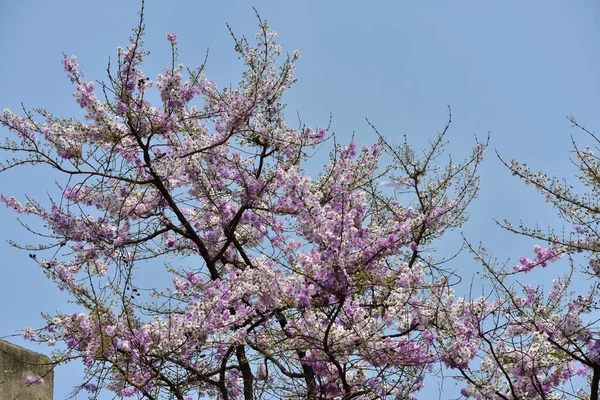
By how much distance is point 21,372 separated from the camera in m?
6.11

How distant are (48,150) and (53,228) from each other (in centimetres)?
103

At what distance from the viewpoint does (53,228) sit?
7445 mm

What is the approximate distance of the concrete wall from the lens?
19.5ft

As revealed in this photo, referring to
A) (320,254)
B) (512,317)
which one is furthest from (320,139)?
(512,317)

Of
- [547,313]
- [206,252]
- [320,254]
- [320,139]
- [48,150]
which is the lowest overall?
[547,313]

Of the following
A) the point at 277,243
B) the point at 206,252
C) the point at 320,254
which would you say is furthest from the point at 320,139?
the point at 320,254

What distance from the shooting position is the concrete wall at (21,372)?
595cm

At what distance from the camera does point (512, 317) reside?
6.44 meters

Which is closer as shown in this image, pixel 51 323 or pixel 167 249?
pixel 51 323

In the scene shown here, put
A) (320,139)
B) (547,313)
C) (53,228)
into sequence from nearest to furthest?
(547,313) → (53,228) → (320,139)

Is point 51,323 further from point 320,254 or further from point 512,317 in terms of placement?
point 512,317

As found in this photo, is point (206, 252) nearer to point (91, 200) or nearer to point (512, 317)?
point (91, 200)

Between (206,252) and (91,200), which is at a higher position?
(91,200)

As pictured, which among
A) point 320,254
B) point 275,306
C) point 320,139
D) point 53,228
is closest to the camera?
point 320,254
